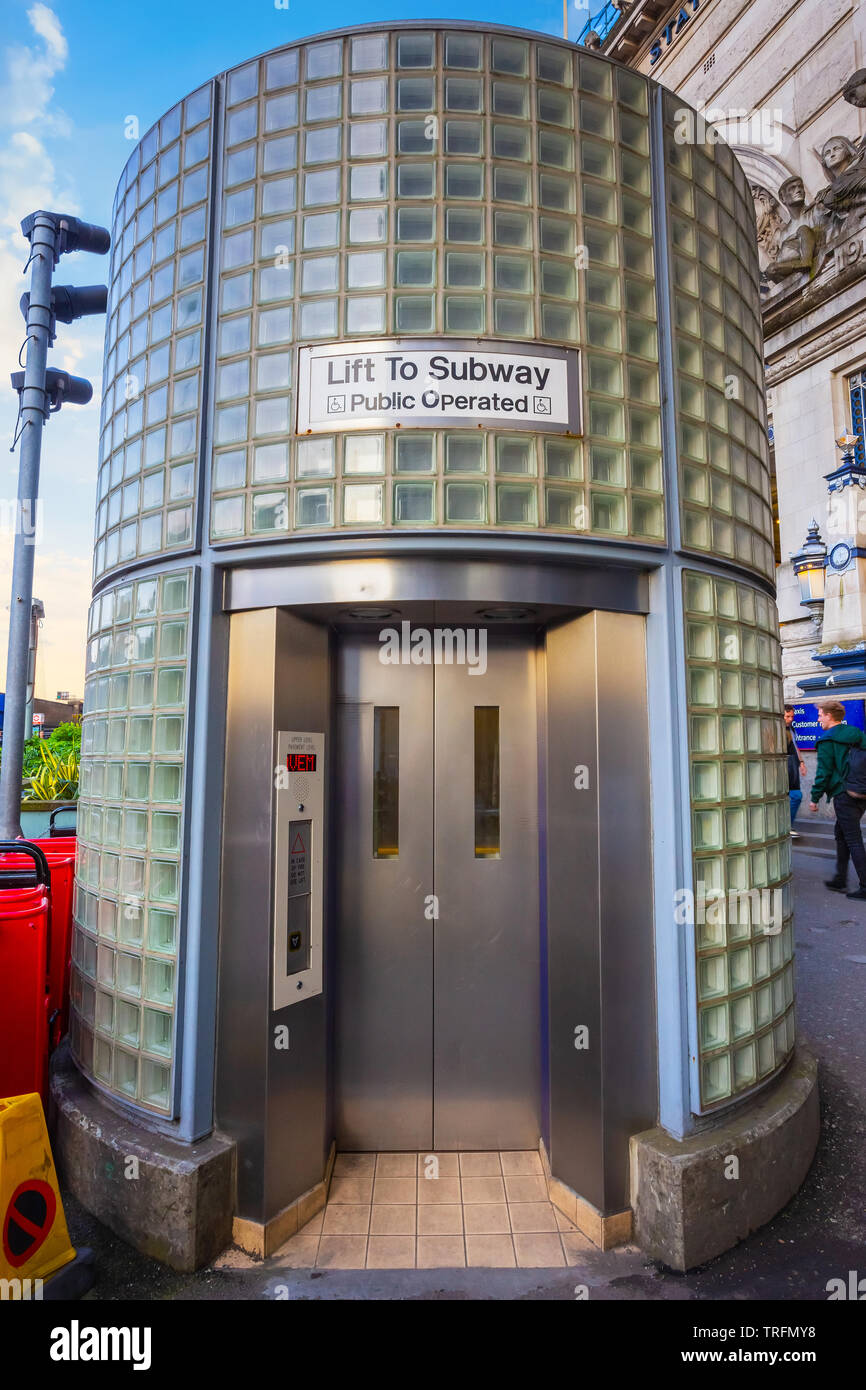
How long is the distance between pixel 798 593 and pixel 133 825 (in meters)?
14.4

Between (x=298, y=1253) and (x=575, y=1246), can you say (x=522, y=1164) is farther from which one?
(x=298, y=1253)

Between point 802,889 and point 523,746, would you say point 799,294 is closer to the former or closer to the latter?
point 802,889

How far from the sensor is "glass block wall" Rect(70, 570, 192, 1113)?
319cm

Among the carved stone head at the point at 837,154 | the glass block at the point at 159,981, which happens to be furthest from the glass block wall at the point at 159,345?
the carved stone head at the point at 837,154

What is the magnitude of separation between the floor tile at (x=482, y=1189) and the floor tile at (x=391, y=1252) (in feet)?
1.36

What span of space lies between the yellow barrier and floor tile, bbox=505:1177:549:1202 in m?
1.89

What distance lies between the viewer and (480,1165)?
3607mm

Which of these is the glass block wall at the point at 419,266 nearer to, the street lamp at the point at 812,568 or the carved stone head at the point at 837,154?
the street lamp at the point at 812,568

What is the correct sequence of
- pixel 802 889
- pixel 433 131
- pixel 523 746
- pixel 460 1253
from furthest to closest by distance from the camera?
pixel 802 889 → pixel 523 746 → pixel 433 131 → pixel 460 1253

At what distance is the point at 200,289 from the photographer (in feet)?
11.1

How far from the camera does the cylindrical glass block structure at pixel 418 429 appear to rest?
311 centimetres

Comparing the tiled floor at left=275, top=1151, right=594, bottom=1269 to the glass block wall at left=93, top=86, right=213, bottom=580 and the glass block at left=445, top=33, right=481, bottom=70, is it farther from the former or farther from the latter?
the glass block at left=445, top=33, right=481, bottom=70

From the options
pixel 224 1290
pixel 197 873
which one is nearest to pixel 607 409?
pixel 197 873

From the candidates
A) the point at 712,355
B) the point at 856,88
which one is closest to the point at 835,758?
the point at 712,355
